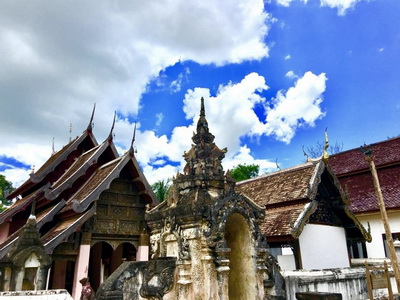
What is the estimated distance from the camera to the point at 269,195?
12.3 metres

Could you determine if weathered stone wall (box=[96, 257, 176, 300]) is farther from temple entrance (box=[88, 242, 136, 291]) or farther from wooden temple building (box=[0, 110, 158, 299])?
temple entrance (box=[88, 242, 136, 291])

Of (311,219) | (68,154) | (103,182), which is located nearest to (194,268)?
(103,182)

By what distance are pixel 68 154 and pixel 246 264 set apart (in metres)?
9.58

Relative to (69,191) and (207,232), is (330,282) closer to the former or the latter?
(207,232)

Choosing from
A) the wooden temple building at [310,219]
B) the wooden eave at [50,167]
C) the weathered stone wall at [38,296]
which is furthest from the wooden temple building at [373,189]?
the weathered stone wall at [38,296]

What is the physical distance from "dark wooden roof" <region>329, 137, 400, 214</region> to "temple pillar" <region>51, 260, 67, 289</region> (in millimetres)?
12115

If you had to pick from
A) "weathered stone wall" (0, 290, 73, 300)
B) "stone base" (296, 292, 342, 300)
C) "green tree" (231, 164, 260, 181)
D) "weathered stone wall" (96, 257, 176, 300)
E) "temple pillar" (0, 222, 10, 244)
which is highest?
"green tree" (231, 164, 260, 181)

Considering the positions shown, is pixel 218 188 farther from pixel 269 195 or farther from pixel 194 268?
pixel 269 195

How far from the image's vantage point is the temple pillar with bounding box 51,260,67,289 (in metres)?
11.3

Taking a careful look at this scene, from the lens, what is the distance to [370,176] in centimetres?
1748

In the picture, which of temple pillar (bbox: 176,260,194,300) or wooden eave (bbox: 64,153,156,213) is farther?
wooden eave (bbox: 64,153,156,213)

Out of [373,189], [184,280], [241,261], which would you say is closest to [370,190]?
[373,189]

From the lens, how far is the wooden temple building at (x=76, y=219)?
7.64 metres

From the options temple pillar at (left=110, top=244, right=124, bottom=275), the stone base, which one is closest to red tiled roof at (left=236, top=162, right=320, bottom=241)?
the stone base
